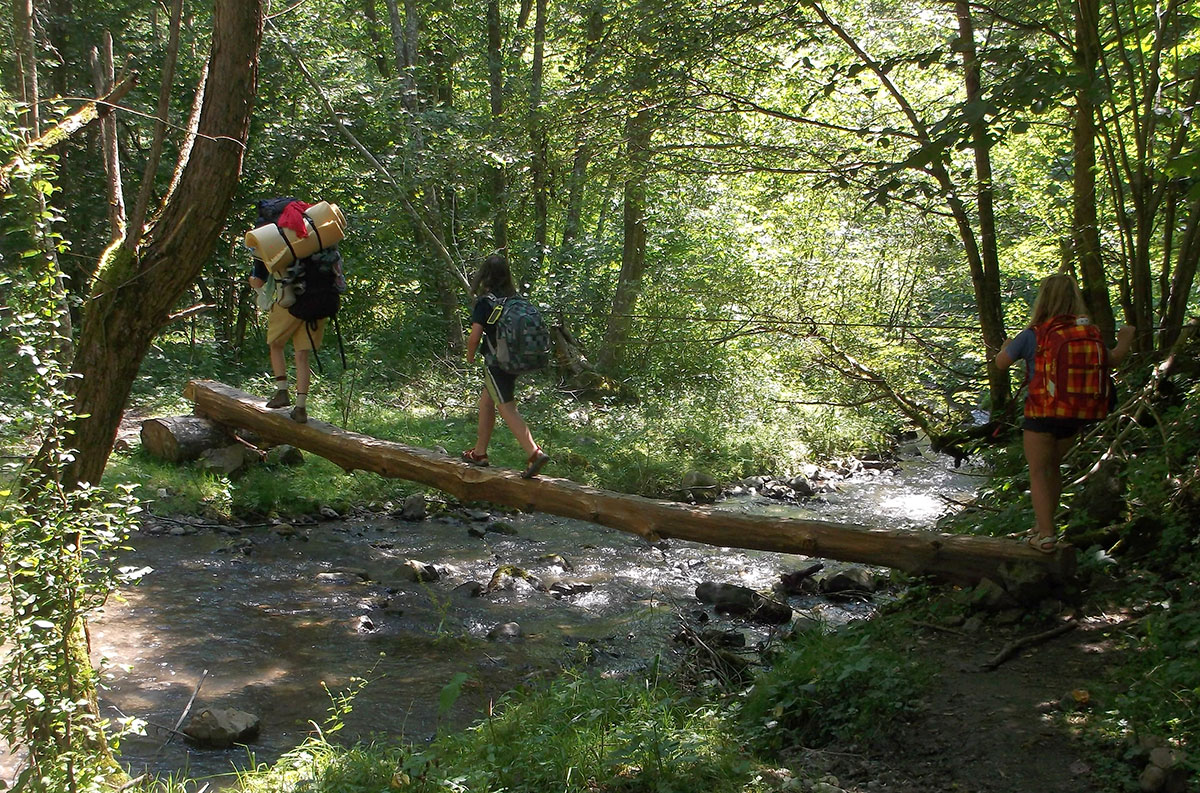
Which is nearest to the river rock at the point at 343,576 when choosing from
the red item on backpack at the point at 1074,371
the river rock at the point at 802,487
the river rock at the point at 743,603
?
the river rock at the point at 743,603

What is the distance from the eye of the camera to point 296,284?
7355 mm

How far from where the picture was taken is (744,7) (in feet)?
27.4

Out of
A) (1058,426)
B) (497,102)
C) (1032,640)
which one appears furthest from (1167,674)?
(497,102)

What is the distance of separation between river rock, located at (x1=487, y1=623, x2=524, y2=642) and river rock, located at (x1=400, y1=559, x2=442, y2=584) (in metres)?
1.41

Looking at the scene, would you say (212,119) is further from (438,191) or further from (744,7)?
(438,191)

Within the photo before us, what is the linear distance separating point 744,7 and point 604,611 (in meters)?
5.71

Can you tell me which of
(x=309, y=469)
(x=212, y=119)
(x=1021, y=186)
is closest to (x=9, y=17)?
(x=309, y=469)

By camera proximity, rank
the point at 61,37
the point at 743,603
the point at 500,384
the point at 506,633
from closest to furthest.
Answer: the point at 500,384 < the point at 506,633 < the point at 743,603 < the point at 61,37

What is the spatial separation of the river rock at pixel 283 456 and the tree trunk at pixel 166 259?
6.56 m

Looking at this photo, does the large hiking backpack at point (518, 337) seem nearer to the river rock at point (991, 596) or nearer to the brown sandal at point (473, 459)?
the brown sandal at point (473, 459)

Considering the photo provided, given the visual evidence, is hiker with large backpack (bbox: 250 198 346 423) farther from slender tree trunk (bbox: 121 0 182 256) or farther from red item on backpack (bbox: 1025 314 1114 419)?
red item on backpack (bbox: 1025 314 1114 419)

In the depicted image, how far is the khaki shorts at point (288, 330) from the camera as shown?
7.57 m

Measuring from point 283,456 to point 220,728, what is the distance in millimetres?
6319

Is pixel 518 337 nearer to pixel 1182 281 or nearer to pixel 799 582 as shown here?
pixel 799 582
